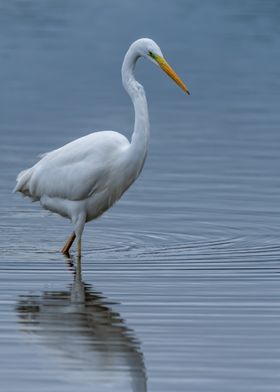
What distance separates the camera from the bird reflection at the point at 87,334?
31.0 ft

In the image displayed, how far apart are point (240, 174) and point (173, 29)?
19691mm

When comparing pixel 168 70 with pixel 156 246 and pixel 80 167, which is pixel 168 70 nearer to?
pixel 80 167

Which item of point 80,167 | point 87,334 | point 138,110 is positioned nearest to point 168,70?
point 138,110

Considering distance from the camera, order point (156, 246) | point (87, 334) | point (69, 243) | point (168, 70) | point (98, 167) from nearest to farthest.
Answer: point (87, 334), point (168, 70), point (98, 167), point (69, 243), point (156, 246)

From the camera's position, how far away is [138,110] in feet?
42.9

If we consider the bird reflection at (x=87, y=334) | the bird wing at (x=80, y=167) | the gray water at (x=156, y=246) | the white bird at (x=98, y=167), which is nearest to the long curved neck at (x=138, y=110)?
the white bird at (x=98, y=167)

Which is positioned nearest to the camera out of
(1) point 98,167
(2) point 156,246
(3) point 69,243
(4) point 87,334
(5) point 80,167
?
(4) point 87,334

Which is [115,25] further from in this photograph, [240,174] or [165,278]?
[165,278]

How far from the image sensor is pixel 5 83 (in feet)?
88.6

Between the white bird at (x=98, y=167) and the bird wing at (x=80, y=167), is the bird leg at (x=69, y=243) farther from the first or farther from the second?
the bird wing at (x=80, y=167)

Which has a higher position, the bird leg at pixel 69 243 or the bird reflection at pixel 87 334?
the bird reflection at pixel 87 334

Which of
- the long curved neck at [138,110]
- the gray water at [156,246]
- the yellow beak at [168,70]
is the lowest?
the gray water at [156,246]

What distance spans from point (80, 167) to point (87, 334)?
3174 millimetres

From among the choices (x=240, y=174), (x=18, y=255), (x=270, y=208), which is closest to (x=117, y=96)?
(x=240, y=174)
